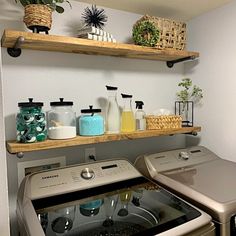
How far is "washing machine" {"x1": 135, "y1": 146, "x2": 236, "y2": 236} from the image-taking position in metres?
1.01

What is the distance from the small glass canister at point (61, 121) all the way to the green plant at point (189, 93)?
3.00 ft

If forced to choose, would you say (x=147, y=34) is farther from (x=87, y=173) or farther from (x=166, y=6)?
(x=87, y=173)

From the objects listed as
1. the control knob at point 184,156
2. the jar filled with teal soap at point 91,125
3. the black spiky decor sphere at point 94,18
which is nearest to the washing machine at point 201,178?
the control knob at point 184,156

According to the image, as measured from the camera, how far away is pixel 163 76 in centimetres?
185

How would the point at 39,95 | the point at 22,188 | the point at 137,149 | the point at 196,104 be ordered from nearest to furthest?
1. the point at 22,188
2. the point at 39,95
3. the point at 137,149
4. the point at 196,104

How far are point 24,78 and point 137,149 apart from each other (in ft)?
3.11

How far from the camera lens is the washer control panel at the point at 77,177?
1.11m

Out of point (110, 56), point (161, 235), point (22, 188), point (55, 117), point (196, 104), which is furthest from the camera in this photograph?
point (196, 104)

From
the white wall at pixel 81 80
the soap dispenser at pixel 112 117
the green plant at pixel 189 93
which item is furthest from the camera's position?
the green plant at pixel 189 93

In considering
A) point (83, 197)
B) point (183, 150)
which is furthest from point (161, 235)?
point (183, 150)

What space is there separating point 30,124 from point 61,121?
7.2 inches

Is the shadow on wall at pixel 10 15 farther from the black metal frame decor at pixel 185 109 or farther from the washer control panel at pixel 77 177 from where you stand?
the black metal frame decor at pixel 185 109

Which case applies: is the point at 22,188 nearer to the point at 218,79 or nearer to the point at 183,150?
the point at 183,150

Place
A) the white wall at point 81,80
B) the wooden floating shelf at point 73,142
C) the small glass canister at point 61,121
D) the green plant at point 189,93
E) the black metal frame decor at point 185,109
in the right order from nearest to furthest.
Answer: the wooden floating shelf at point 73,142 < the small glass canister at point 61,121 < the white wall at point 81,80 < the green plant at point 189,93 < the black metal frame decor at point 185,109
